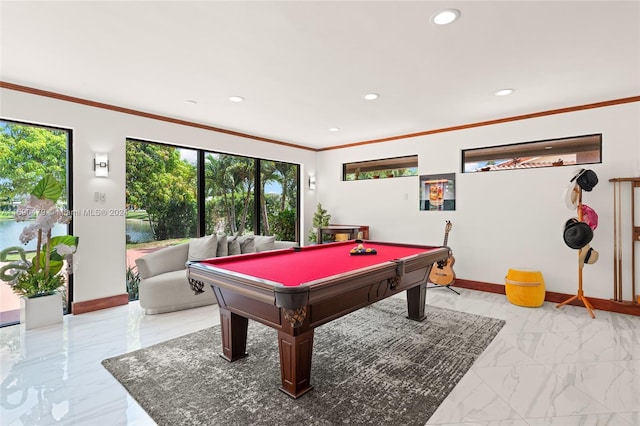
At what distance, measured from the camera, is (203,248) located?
4574 millimetres

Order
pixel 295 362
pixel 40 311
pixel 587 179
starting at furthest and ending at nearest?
pixel 587 179 → pixel 40 311 → pixel 295 362

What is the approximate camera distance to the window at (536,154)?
4.30 meters

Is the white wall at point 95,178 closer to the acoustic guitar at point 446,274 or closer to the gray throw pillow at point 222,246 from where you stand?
the gray throw pillow at point 222,246

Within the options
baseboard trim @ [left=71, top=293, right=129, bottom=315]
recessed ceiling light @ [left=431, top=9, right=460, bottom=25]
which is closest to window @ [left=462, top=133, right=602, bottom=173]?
recessed ceiling light @ [left=431, top=9, right=460, bottom=25]

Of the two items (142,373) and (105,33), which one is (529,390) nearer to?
(142,373)

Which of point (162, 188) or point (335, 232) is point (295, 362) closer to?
point (162, 188)

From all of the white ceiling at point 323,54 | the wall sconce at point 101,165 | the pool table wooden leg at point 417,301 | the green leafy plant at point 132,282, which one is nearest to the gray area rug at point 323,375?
the pool table wooden leg at point 417,301

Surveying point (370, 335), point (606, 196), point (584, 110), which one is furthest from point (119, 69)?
point (606, 196)

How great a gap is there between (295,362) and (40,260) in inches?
133

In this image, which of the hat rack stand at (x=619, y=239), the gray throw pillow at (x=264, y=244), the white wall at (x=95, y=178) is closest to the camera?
the white wall at (x=95, y=178)

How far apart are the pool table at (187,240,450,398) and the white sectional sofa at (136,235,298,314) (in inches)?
54.4

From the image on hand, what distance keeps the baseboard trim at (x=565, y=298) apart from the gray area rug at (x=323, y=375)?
4.90 ft

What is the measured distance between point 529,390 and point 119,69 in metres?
4.41

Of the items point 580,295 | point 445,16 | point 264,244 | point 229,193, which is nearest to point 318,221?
point 264,244
